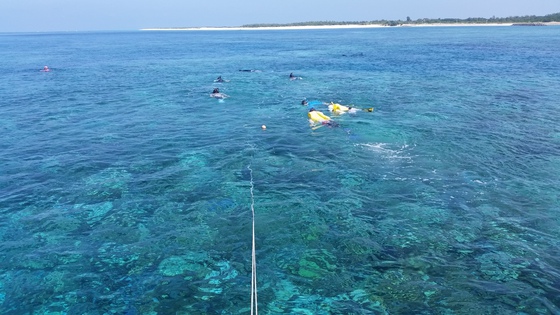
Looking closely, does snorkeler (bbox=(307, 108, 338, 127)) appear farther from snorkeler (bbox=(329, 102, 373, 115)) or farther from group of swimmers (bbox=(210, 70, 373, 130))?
snorkeler (bbox=(329, 102, 373, 115))

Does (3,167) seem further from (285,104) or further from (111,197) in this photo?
(285,104)

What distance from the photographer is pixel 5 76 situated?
5425 centimetres

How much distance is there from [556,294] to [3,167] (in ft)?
90.9

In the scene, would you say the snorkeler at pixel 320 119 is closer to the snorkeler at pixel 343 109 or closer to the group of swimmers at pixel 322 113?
the group of swimmers at pixel 322 113

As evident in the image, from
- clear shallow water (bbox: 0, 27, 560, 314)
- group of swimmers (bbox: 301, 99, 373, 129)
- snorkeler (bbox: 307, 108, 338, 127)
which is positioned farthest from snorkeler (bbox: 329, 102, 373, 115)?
snorkeler (bbox: 307, 108, 338, 127)

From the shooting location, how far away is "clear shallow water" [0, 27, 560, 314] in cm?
1206

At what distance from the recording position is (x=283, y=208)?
56.4ft

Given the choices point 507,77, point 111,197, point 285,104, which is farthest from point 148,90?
point 507,77

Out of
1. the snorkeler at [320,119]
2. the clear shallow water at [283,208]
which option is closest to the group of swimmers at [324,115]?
the snorkeler at [320,119]

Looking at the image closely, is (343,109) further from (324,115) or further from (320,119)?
(320,119)

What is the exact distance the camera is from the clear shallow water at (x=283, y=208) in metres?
12.1

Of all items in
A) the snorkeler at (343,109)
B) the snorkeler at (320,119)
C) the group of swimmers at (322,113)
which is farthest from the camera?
the snorkeler at (343,109)

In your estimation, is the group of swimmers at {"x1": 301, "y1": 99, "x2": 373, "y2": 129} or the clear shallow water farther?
the group of swimmers at {"x1": 301, "y1": 99, "x2": 373, "y2": 129}

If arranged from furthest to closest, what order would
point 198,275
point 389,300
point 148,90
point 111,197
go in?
1. point 148,90
2. point 111,197
3. point 198,275
4. point 389,300
